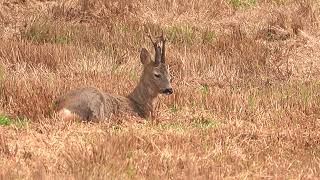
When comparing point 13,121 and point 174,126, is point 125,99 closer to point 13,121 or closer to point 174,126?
point 174,126

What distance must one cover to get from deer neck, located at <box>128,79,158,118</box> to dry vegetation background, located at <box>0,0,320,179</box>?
0.18m

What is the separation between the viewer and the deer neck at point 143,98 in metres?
11.4

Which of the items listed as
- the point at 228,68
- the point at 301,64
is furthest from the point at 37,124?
the point at 301,64

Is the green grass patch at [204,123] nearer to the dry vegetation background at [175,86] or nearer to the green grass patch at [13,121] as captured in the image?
the dry vegetation background at [175,86]

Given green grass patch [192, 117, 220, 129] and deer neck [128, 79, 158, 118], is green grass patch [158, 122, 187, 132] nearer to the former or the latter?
green grass patch [192, 117, 220, 129]

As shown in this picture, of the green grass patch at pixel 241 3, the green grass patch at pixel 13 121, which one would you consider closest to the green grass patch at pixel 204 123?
the green grass patch at pixel 13 121

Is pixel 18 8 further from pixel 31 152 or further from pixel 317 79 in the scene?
pixel 31 152

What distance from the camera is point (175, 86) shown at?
12.9m

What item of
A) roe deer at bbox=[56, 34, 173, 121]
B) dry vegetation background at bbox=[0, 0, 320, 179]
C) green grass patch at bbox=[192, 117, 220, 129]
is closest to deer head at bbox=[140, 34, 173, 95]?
roe deer at bbox=[56, 34, 173, 121]

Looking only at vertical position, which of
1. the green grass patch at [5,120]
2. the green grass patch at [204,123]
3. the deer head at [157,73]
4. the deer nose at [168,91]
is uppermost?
the deer head at [157,73]

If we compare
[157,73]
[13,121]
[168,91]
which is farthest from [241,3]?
[13,121]

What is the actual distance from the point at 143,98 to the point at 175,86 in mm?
1398

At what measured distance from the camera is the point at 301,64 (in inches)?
608

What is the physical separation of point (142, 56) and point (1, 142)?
3815mm
